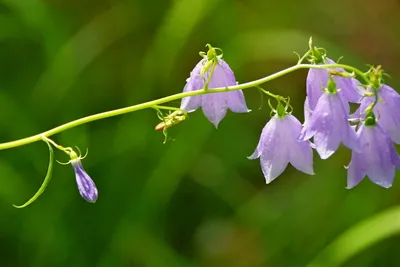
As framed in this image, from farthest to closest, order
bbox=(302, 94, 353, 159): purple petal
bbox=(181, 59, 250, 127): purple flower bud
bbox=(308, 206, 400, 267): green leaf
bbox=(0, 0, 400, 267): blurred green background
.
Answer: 1. bbox=(0, 0, 400, 267): blurred green background
2. bbox=(308, 206, 400, 267): green leaf
3. bbox=(181, 59, 250, 127): purple flower bud
4. bbox=(302, 94, 353, 159): purple petal

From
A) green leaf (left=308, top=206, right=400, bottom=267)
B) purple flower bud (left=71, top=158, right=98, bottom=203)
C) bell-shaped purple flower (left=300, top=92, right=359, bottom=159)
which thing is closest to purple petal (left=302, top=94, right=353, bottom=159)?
bell-shaped purple flower (left=300, top=92, right=359, bottom=159)

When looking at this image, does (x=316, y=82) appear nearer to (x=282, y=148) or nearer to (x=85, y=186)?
(x=282, y=148)

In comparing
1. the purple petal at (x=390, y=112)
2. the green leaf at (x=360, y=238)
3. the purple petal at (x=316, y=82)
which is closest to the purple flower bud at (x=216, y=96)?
the purple petal at (x=316, y=82)

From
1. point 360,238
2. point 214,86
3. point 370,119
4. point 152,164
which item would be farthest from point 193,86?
point 152,164

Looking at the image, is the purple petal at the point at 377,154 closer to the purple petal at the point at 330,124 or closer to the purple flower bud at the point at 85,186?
the purple petal at the point at 330,124

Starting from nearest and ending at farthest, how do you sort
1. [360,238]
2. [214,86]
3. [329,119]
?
1. [329,119]
2. [214,86]
3. [360,238]

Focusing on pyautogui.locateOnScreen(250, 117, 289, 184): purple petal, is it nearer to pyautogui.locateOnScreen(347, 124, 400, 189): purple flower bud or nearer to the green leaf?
pyautogui.locateOnScreen(347, 124, 400, 189): purple flower bud
